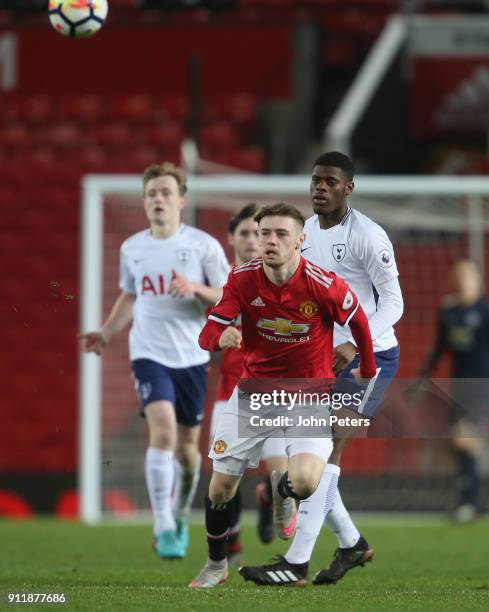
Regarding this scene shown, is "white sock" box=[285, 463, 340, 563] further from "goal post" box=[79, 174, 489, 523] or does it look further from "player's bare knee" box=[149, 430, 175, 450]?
"goal post" box=[79, 174, 489, 523]


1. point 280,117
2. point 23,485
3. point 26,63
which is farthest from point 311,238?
point 26,63

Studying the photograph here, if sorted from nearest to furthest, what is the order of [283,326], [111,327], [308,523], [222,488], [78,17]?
[283,326] < [222,488] < [308,523] < [78,17] < [111,327]

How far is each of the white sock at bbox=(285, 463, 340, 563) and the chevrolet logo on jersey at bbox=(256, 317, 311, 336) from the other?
855 mm

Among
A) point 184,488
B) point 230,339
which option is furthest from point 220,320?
point 184,488

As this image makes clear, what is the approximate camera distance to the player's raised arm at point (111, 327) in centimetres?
778

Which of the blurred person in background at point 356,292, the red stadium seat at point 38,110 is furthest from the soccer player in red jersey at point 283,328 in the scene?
the red stadium seat at point 38,110

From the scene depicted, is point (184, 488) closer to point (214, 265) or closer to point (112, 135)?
point (214, 265)

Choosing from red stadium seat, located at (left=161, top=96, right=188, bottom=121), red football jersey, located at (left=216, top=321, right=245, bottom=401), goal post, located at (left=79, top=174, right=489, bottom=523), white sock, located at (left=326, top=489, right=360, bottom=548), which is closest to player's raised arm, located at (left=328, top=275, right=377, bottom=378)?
white sock, located at (left=326, top=489, right=360, bottom=548)

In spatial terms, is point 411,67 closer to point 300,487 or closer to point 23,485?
point 23,485

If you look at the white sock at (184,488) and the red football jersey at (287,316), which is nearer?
the red football jersey at (287,316)

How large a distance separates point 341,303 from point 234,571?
2.14 m

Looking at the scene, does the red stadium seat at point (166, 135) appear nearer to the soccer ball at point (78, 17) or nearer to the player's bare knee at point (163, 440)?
the player's bare knee at point (163, 440)

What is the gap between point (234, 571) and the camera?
7.53 meters

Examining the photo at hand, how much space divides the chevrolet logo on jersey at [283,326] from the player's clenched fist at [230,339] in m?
Answer: 0.34
